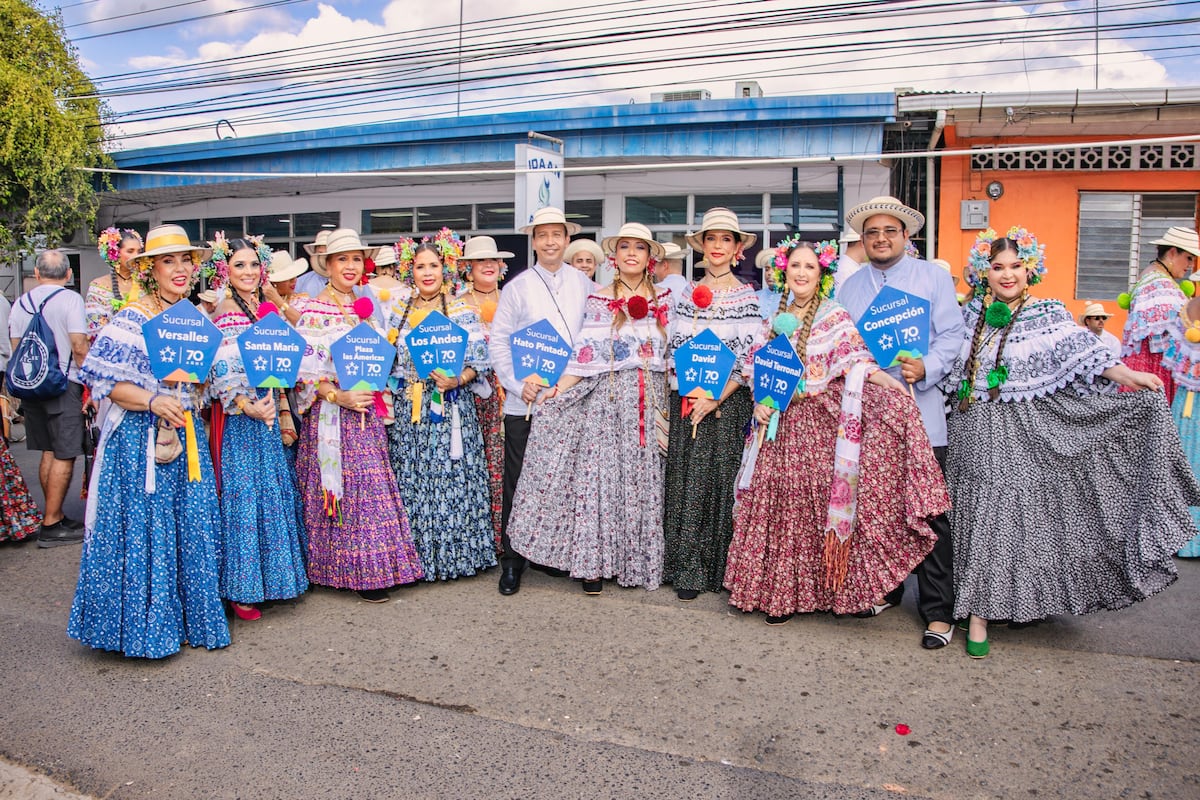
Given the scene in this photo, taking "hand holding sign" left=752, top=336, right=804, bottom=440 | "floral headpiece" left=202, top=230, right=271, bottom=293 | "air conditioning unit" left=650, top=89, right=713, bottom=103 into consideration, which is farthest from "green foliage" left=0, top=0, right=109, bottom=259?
"hand holding sign" left=752, top=336, right=804, bottom=440

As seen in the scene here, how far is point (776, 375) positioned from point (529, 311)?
5.16ft

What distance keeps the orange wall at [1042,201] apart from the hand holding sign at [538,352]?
769cm

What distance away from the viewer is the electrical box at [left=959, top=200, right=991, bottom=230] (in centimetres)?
1120

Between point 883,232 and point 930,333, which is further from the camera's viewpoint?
point 883,232

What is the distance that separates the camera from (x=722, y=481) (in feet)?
16.4

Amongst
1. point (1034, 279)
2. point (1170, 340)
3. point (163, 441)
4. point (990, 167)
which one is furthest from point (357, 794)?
point (990, 167)

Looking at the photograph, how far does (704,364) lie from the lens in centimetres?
→ 478

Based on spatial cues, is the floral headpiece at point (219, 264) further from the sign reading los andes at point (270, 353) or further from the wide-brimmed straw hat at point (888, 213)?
the wide-brimmed straw hat at point (888, 213)

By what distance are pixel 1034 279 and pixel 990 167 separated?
25.5ft

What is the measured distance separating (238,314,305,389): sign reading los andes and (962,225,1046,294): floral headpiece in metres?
3.51

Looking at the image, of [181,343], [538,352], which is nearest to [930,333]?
[538,352]

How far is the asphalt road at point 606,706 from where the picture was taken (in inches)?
124

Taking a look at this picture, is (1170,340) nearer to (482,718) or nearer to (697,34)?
(482,718)

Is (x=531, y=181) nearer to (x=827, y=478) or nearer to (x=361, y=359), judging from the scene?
(x=361, y=359)
